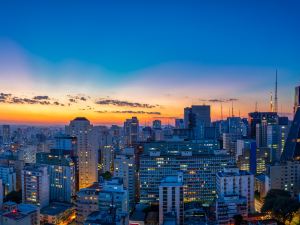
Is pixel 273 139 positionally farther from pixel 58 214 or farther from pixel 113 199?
pixel 58 214

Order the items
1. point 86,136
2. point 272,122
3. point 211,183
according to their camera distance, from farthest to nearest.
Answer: point 272,122
point 86,136
point 211,183

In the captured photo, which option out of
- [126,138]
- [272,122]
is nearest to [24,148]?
[126,138]

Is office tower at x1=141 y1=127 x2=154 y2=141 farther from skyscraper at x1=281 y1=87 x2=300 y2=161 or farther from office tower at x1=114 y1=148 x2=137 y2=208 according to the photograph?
office tower at x1=114 y1=148 x2=137 y2=208

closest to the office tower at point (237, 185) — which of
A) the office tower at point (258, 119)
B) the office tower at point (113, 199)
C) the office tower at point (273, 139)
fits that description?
the office tower at point (113, 199)

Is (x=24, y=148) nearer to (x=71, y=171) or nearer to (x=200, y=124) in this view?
(x=71, y=171)

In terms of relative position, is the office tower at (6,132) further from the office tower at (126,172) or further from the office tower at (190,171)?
the office tower at (190,171)

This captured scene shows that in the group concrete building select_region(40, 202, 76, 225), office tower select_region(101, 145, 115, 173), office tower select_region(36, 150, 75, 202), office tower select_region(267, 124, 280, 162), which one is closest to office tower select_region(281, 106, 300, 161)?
office tower select_region(267, 124, 280, 162)

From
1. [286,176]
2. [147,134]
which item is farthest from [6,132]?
[286,176]
